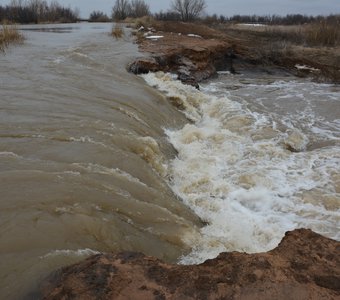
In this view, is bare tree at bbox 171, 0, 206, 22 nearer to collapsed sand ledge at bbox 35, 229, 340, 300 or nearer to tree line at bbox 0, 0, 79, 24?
tree line at bbox 0, 0, 79, 24

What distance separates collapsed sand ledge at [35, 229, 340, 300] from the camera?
7.84 ft

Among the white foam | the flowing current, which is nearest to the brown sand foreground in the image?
the flowing current

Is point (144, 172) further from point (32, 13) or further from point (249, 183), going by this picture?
point (32, 13)

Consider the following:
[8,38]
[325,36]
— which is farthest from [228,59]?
[8,38]

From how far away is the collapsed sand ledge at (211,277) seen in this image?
2.39 meters

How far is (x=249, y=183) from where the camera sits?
5.67 m

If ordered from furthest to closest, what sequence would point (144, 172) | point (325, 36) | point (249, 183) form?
1. point (325, 36)
2. point (249, 183)
3. point (144, 172)

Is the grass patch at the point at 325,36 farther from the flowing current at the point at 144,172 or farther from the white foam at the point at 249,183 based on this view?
the white foam at the point at 249,183

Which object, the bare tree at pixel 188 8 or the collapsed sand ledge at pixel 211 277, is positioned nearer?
the collapsed sand ledge at pixel 211 277

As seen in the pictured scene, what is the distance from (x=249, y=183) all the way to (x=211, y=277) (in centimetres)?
326

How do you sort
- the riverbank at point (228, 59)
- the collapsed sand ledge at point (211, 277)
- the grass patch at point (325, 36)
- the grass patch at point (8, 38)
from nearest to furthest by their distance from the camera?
the collapsed sand ledge at point (211, 277)
the riverbank at point (228, 59)
the grass patch at point (8, 38)
the grass patch at point (325, 36)

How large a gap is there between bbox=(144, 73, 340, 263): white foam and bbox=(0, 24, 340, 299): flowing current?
2cm

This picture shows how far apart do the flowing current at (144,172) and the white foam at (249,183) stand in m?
0.02

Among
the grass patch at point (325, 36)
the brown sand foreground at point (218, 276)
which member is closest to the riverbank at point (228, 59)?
the grass patch at point (325, 36)
